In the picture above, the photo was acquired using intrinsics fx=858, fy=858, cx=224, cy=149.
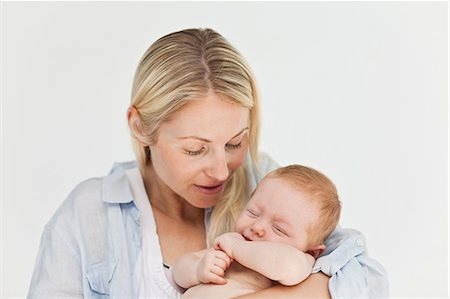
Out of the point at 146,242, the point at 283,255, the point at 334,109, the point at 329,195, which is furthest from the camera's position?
the point at 334,109

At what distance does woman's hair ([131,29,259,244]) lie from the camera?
2299 mm

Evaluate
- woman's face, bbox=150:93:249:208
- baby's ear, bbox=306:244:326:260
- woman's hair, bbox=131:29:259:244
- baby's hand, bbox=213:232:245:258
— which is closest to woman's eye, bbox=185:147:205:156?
woman's face, bbox=150:93:249:208

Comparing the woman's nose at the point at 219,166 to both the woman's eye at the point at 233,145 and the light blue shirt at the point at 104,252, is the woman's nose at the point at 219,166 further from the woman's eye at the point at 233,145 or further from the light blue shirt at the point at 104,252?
the light blue shirt at the point at 104,252

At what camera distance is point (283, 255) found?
2.12 m

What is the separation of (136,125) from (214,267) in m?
0.52

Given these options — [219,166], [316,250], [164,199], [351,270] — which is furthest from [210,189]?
[351,270]

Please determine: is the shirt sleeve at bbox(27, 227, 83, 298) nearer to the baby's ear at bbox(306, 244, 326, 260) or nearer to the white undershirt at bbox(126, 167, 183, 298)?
the white undershirt at bbox(126, 167, 183, 298)

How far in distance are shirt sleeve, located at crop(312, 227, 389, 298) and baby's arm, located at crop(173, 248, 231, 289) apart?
0.24 meters

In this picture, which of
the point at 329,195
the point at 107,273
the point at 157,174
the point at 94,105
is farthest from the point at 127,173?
the point at 94,105

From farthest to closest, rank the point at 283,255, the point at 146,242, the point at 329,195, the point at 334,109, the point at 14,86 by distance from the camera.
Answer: the point at 334,109 < the point at 14,86 < the point at 146,242 < the point at 329,195 < the point at 283,255

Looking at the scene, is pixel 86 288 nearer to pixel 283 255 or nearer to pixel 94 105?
pixel 283 255

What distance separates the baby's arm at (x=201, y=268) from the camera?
7.06 feet

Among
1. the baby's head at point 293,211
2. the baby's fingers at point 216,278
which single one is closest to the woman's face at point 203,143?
the baby's head at point 293,211

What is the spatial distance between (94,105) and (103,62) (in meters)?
0.18
